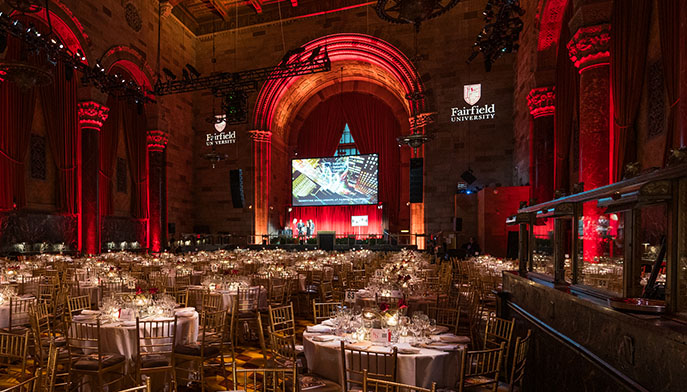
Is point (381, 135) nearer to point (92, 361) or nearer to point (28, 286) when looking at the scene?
point (28, 286)

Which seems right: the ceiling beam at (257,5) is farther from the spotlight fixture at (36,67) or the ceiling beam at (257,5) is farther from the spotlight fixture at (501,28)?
the spotlight fixture at (501,28)

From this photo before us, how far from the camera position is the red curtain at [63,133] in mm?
13180

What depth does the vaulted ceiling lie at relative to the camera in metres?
18.5

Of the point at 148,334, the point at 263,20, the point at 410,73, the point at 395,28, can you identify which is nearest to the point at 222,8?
the point at 263,20

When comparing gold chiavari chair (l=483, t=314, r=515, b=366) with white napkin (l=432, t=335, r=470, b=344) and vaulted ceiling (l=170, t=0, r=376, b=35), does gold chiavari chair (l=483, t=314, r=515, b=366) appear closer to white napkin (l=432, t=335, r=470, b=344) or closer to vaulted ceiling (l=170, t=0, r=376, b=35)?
white napkin (l=432, t=335, r=470, b=344)

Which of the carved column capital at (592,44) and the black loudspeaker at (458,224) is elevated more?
the carved column capital at (592,44)

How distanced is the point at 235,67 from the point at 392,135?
8911mm

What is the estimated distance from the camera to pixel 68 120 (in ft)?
44.6

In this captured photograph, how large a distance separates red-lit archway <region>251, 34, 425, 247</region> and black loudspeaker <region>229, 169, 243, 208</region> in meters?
1.20

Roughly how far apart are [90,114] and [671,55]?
15.7 meters

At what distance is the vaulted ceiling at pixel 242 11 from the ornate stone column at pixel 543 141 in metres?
9.55

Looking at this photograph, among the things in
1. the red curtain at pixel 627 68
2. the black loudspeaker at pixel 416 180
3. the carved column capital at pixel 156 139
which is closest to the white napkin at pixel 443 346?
the red curtain at pixel 627 68

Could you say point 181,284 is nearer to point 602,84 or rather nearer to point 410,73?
point 602,84

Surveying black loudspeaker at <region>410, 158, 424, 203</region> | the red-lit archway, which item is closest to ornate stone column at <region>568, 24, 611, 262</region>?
black loudspeaker at <region>410, 158, 424, 203</region>
